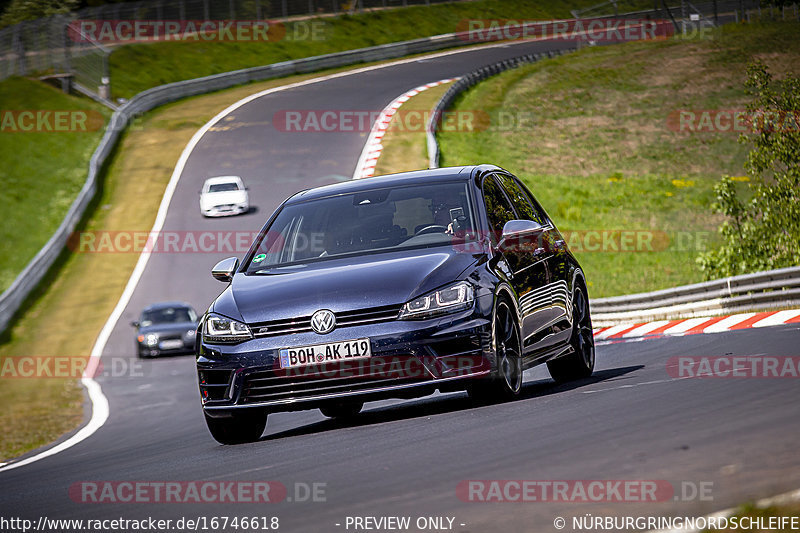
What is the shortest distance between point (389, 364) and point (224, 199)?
28.0 meters

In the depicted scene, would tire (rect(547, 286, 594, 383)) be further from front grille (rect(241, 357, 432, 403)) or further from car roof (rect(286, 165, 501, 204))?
front grille (rect(241, 357, 432, 403))

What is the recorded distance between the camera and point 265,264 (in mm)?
9242

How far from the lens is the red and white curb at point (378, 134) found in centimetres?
3747

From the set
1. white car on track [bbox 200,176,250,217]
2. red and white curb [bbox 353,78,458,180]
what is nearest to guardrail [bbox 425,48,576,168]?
red and white curb [bbox 353,78,458,180]

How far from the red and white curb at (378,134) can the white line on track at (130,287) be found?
20.0 ft

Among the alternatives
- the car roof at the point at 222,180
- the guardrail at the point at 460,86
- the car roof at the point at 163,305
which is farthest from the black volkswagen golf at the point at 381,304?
the car roof at the point at 222,180

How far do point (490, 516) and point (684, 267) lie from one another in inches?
1233

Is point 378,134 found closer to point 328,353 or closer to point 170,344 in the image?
point 170,344

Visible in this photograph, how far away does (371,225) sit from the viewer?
9.12 meters

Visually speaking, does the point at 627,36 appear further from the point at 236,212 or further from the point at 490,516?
the point at 490,516

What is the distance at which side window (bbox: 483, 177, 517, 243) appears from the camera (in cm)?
909

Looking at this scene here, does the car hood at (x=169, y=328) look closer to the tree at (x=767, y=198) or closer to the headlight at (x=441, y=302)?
the tree at (x=767, y=198)

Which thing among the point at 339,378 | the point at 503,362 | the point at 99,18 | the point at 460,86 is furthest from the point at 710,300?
the point at 99,18

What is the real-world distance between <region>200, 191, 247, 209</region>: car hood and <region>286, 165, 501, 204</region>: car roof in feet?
84.3
